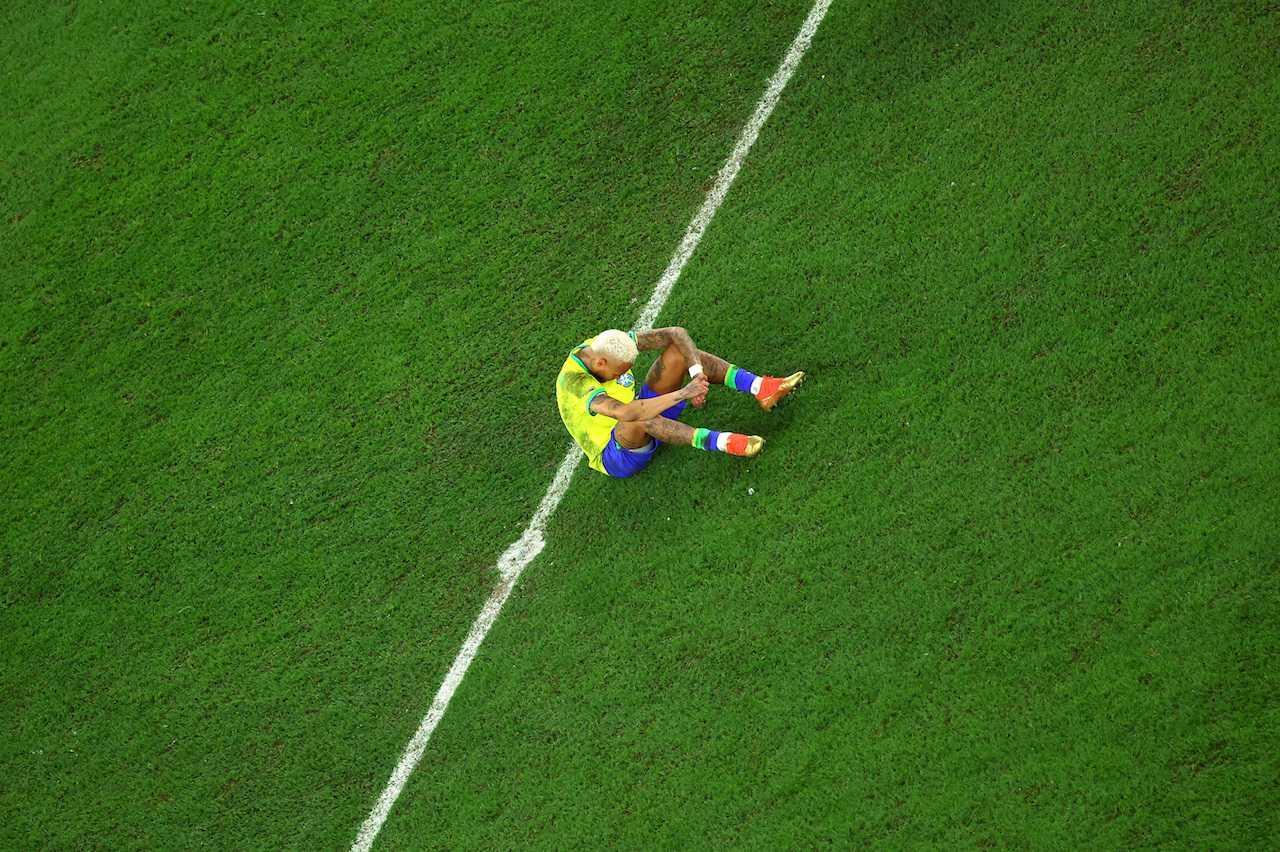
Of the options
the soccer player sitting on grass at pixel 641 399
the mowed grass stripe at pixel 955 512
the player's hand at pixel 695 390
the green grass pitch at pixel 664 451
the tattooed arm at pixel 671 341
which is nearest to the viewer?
the mowed grass stripe at pixel 955 512

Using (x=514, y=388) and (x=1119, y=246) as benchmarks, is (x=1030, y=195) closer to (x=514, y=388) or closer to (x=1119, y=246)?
(x=1119, y=246)

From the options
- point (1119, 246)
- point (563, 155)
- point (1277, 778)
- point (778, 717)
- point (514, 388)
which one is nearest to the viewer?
point (1277, 778)

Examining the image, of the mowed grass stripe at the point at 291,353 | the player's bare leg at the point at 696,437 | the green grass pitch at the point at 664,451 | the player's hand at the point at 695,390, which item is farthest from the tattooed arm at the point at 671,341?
the mowed grass stripe at the point at 291,353

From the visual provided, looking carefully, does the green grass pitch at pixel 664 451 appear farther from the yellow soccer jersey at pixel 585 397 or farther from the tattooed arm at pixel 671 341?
the tattooed arm at pixel 671 341

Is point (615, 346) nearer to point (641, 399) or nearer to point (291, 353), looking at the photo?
point (641, 399)

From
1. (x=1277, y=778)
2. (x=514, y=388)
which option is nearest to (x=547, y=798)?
(x=514, y=388)

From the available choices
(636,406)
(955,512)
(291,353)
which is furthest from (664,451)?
(291,353)
